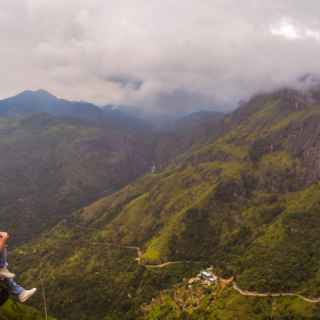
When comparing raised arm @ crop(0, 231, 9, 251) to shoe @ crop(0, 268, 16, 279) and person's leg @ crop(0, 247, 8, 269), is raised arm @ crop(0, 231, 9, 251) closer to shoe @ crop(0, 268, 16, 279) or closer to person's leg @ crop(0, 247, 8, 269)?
person's leg @ crop(0, 247, 8, 269)

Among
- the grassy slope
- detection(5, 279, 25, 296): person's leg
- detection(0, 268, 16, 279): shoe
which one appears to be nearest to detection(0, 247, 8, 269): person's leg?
detection(0, 268, 16, 279): shoe

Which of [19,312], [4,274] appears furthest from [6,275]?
[19,312]

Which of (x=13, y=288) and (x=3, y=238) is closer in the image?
(x=3, y=238)

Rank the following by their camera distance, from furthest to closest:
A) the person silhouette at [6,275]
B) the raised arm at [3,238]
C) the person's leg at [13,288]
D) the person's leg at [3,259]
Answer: the person's leg at [13,288] < the person's leg at [3,259] < the person silhouette at [6,275] < the raised arm at [3,238]

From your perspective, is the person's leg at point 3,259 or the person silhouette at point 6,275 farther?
the person's leg at point 3,259

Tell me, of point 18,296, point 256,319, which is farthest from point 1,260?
point 256,319

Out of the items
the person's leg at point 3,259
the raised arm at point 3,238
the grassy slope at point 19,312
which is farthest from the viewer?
the grassy slope at point 19,312

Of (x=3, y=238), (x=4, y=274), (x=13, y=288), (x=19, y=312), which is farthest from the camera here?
(x=19, y=312)

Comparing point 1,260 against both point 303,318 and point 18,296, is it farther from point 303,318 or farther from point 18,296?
point 303,318

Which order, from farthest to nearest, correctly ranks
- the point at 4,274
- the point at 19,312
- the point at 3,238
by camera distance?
the point at 19,312 → the point at 4,274 → the point at 3,238

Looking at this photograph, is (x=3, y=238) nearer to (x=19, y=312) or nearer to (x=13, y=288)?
(x=13, y=288)

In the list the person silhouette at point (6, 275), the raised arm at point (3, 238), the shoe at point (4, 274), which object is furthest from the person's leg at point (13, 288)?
the raised arm at point (3, 238)

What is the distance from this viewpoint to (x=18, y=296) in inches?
728

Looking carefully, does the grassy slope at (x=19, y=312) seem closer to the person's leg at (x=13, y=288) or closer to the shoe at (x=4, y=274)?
the person's leg at (x=13, y=288)
